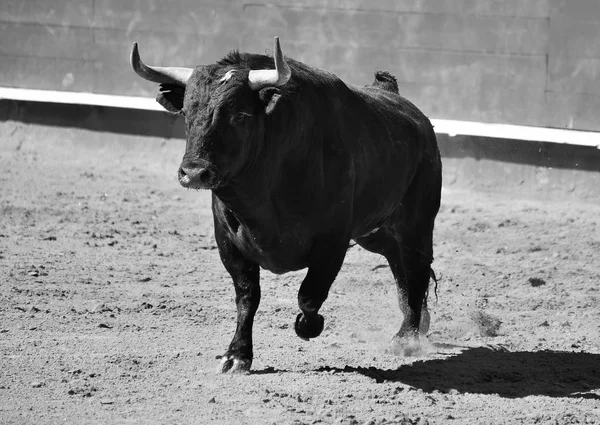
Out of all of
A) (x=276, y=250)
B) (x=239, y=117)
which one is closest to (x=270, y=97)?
(x=239, y=117)

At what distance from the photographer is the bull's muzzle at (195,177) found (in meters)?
5.16

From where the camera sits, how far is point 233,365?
591 cm

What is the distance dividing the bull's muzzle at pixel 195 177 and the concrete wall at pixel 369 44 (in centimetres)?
664

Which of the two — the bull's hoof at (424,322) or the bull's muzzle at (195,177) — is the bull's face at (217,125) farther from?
the bull's hoof at (424,322)

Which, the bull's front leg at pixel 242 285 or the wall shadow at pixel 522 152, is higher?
the wall shadow at pixel 522 152

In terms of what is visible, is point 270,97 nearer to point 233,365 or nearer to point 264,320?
point 233,365

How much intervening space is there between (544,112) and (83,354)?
644 cm

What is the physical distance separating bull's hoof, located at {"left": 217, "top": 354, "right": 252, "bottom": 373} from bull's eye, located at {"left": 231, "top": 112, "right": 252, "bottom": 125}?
1.27 metres

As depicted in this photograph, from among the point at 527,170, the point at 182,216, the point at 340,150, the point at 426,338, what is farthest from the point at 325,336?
the point at 527,170

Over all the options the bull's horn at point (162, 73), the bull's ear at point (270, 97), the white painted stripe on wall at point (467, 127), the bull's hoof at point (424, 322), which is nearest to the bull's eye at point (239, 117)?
the bull's ear at point (270, 97)

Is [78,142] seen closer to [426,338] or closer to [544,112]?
[544,112]

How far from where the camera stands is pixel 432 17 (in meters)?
11.6

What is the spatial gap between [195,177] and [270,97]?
0.67 metres

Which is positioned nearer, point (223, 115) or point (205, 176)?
point (205, 176)
